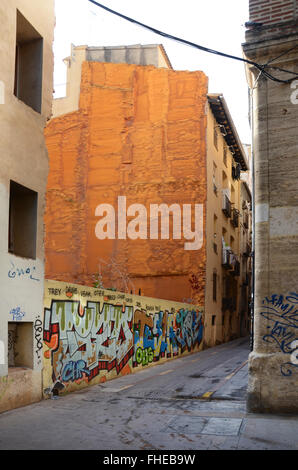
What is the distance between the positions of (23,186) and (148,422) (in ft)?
15.8

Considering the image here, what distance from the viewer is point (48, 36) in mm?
11188

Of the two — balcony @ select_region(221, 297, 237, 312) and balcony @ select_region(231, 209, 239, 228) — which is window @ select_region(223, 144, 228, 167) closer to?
balcony @ select_region(231, 209, 239, 228)

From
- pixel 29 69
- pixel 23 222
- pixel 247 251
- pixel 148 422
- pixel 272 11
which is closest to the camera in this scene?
pixel 148 422

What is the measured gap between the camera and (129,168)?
87.7ft

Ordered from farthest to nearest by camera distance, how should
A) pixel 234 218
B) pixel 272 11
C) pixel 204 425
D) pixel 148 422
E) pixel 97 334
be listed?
pixel 234 218 < pixel 97 334 < pixel 272 11 < pixel 148 422 < pixel 204 425

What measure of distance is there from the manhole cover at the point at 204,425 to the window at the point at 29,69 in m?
6.54

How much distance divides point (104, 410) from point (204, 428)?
2.24m

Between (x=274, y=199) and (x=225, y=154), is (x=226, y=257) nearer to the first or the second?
(x=225, y=154)

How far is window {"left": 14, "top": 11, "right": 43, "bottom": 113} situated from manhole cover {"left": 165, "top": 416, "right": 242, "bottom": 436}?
6537mm

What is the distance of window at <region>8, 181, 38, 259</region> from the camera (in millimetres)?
10469

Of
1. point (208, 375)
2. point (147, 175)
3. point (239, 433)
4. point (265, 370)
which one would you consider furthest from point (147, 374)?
point (147, 175)

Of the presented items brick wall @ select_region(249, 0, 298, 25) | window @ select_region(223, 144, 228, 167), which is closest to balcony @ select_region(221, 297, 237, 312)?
window @ select_region(223, 144, 228, 167)

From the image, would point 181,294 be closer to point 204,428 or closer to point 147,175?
point 147,175

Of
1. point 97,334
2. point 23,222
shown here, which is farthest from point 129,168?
point 23,222
